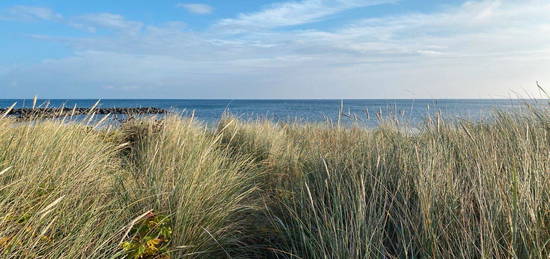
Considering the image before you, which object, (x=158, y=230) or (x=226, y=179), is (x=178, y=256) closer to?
(x=158, y=230)

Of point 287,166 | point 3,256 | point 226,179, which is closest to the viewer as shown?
point 3,256

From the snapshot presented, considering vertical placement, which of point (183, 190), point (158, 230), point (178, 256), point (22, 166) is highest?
point (22, 166)

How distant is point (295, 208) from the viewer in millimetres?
2596

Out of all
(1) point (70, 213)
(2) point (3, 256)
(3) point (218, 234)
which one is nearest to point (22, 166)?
(1) point (70, 213)

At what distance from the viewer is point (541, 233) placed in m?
1.98

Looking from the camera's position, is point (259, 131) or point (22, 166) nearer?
point (22, 166)

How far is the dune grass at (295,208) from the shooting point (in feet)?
6.21

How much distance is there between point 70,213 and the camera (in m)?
2.06

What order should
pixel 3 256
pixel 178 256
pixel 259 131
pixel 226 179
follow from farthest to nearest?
pixel 259 131, pixel 226 179, pixel 178 256, pixel 3 256

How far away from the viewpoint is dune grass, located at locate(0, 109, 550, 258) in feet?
6.21

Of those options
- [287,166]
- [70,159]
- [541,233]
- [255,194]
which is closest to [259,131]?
[287,166]

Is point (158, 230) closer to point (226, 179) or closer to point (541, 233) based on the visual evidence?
point (226, 179)

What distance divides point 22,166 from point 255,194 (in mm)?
2158

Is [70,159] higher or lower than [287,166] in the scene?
higher
